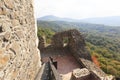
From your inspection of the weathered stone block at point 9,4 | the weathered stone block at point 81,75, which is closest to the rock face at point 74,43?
the weathered stone block at point 81,75

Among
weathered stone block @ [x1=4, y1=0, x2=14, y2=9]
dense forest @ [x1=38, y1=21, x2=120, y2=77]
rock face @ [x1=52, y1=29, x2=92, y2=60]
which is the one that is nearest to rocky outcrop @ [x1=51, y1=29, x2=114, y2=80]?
rock face @ [x1=52, y1=29, x2=92, y2=60]

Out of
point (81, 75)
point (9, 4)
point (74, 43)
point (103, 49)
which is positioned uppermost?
point (9, 4)

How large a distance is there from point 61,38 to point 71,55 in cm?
138

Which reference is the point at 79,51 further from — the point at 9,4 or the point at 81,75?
the point at 9,4

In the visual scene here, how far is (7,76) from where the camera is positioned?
192 centimetres

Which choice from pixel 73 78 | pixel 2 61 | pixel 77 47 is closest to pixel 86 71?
pixel 73 78

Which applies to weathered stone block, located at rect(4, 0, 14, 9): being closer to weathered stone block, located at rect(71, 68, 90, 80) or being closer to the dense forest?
weathered stone block, located at rect(71, 68, 90, 80)

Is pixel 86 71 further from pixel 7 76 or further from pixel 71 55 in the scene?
pixel 7 76

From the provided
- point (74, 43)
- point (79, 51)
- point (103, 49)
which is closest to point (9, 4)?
point (79, 51)

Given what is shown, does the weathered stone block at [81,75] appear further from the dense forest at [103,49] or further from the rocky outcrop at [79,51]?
the dense forest at [103,49]

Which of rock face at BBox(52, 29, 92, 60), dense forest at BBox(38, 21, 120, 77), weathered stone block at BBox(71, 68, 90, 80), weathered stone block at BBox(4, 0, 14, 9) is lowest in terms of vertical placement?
dense forest at BBox(38, 21, 120, 77)

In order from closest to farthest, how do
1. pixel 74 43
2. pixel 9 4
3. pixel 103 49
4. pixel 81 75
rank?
pixel 9 4, pixel 81 75, pixel 74 43, pixel 103 49

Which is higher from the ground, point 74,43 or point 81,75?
point 74,43

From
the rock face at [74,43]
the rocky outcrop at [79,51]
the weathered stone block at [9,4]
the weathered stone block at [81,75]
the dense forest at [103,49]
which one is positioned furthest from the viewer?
the dense forest at [103,49]
